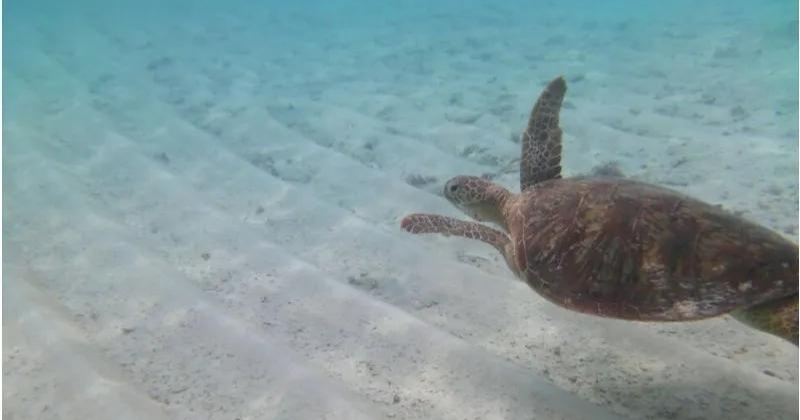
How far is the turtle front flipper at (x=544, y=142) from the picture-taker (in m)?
3.22

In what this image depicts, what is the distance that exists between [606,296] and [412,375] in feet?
3.44

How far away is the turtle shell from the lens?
200 cm

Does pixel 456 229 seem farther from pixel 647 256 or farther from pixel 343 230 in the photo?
pixel 343 230

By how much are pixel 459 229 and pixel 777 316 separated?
154 cm

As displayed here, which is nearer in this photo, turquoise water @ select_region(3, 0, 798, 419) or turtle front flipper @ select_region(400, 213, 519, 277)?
turquoise water @ select_region(3, 0, 798, 419)

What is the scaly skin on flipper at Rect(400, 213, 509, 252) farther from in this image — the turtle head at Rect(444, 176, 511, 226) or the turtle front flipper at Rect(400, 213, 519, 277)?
the turtle head at Rect(444, 176, 511, 226)

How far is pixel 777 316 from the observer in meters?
1.94

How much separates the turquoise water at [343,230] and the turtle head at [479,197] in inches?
16.5

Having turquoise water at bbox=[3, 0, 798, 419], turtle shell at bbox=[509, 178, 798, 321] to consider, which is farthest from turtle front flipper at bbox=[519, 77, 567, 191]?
turquoise water at bbox=[3, 0, 798, 419]

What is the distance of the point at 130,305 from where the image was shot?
334 cm

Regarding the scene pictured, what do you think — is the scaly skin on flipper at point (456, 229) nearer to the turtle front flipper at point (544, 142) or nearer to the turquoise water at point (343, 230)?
the turtle front flipper at point (544, 142)

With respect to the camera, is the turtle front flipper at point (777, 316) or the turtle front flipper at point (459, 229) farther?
the turtle front flipper at point (459, 229)

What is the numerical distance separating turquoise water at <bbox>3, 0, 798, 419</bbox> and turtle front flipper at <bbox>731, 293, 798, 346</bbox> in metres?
0.61

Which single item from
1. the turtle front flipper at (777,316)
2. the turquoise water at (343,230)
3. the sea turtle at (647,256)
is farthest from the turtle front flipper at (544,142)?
the turtle front flipper at (777,316)
